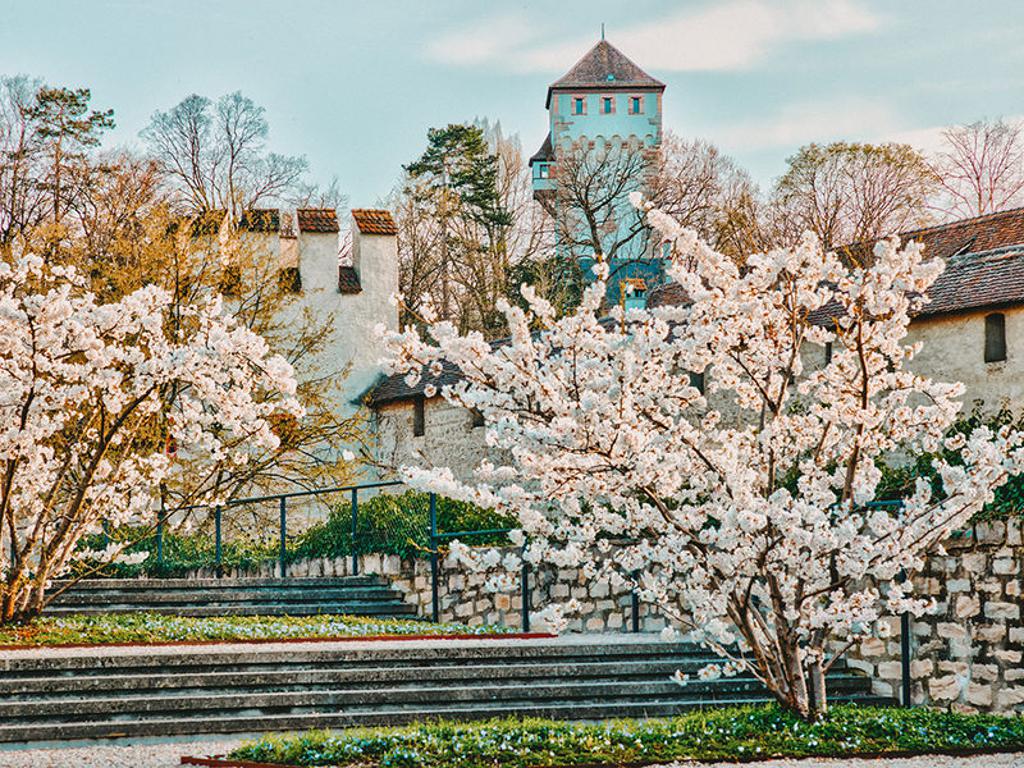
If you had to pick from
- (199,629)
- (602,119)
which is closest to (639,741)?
(199,629)

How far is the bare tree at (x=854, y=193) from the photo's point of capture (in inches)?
1542

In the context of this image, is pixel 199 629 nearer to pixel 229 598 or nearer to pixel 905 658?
pixel 229 598

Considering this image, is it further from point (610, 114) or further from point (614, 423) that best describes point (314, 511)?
point (610, 114)

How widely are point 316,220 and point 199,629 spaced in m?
17.8

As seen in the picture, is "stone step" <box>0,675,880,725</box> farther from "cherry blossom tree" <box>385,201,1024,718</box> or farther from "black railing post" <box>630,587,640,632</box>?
"black railing post" <box>630,587,640,632</box>

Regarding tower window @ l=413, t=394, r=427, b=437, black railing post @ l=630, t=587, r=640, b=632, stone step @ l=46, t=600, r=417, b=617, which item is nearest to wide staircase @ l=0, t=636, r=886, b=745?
black railing post @ l=630, t=587, r=640, b=632

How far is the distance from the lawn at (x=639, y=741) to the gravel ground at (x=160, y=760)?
176 millimetres

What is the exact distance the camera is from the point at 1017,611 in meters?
11.0

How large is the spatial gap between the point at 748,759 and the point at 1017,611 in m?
4.21

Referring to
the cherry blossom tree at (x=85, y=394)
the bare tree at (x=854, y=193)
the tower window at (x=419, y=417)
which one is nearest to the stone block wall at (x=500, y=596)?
the cherry blossom tree at (x=85, y=394)

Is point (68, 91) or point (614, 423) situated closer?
point (614, 423)

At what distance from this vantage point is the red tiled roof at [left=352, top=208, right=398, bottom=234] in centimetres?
3078

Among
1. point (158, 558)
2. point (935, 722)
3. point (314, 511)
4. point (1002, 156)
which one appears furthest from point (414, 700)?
point (1002, 156)

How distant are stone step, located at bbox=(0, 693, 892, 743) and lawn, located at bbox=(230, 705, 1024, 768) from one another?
2.35 feet
